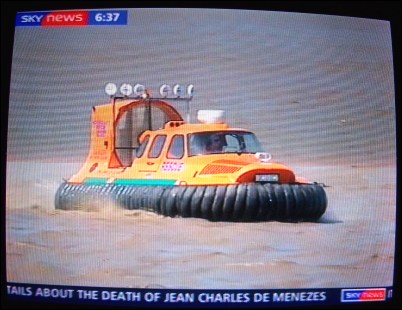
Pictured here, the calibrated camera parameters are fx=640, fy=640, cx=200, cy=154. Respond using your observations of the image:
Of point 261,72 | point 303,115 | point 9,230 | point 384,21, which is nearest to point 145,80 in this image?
point 261,72

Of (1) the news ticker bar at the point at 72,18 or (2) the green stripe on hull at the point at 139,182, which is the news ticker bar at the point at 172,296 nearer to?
(2) the green stripe on hull at the point at 139,182

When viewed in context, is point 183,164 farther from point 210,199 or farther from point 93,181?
point 93,181

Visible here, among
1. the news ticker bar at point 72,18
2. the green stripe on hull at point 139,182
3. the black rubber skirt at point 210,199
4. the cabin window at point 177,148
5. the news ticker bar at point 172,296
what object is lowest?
the news ticker bar at point 172,296

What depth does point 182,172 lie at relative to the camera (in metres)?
2.48

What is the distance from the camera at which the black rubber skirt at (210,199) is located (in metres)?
2.47

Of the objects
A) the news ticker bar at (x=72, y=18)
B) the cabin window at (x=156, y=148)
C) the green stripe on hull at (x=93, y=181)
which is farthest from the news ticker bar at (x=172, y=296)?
the news ticker bar at (x=72, y=18)

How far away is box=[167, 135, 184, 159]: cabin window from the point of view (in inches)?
99.3

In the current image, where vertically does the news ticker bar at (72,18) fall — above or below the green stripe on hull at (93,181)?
above

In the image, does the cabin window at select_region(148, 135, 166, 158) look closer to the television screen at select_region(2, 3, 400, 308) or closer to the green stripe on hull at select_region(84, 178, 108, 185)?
the television screen at select_region(2, 3, 400, 308)

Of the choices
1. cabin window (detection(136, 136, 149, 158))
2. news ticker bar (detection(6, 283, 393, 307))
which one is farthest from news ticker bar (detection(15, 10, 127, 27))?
news ticker bar (detection(6, 283, 393, 307))

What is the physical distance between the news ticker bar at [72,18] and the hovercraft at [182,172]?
0.26 metres

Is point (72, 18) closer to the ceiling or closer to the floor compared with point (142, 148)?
closer to the ceiling

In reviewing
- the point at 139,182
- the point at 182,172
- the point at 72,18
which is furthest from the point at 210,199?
the point at 72,18

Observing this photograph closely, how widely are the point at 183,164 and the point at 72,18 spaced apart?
0.72 metres
